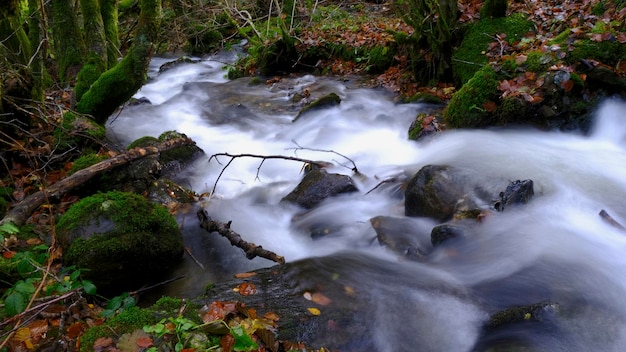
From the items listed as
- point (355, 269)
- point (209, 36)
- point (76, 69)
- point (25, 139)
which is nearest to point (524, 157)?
point (355, 269)

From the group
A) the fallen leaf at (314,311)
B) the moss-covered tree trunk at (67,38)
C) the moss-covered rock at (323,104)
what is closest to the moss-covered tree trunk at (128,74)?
the moss-covered tree trunk at (67,38)

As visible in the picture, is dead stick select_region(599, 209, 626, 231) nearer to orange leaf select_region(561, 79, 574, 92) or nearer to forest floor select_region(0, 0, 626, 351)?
orange leaf select_region(561, 79, 574, 92)

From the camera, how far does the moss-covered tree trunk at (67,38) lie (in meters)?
7.95

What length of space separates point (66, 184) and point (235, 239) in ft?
6.79

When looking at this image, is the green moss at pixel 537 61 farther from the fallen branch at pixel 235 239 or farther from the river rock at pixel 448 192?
the fallen branch at pixel 235 239

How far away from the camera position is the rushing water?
10.5 feet

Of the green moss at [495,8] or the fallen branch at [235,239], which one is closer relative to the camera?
the fallen branch at [235,239]

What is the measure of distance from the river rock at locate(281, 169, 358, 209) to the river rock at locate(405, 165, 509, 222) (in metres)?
0.88

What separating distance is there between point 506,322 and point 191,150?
205 inches

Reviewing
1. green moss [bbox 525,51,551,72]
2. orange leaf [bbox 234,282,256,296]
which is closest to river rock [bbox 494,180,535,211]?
green moss [bbox 525,51,551,72]

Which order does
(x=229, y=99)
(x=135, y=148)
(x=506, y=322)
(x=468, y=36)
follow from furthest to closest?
(x=229, y=99) → (x=468, y=36) → (x=135, y=148) → (x=506, y=322)

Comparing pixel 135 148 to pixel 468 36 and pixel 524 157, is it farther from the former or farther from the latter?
pixel 468 36

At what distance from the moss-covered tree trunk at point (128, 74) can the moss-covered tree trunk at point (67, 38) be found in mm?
2027

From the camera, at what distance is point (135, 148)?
5887mm
